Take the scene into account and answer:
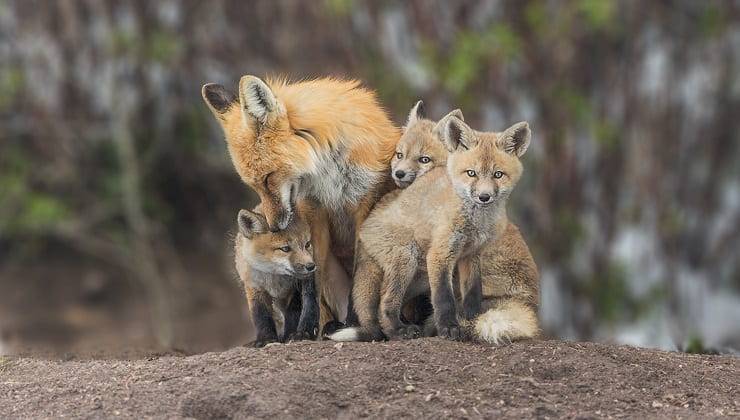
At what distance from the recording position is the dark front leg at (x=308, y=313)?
23.1 feet

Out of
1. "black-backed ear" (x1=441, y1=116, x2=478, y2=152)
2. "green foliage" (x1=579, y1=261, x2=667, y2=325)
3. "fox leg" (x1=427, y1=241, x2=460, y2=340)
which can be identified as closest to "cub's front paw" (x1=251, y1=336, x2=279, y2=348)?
"fox leg" (x1=427, y1=241, x2=460, y2=340)

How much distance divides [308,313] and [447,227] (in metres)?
1.23

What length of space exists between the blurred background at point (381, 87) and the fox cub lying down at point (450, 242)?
24.5 ft

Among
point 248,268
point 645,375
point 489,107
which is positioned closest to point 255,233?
point 248,268

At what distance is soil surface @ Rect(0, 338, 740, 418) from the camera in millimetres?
5512

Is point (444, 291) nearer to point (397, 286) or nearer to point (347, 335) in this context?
point (397, 286)

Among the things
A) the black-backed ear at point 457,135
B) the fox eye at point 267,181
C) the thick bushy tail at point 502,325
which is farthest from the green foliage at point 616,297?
the fox eye at point 267,181

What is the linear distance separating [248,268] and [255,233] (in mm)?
268

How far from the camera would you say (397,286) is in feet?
22.5

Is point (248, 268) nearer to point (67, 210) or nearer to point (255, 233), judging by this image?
point (255, 233)

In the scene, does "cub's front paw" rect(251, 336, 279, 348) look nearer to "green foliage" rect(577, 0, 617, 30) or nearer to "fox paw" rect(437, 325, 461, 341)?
"fox paw" rect(437, 325, 461, 341)

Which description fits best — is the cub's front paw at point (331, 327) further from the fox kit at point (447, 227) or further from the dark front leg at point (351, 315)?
→ the fox kit at point (447, 227)

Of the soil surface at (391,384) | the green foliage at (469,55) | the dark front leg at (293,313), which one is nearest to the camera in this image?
the soil surface at (391,384)

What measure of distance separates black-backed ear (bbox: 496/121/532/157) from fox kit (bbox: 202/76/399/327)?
104 cm
